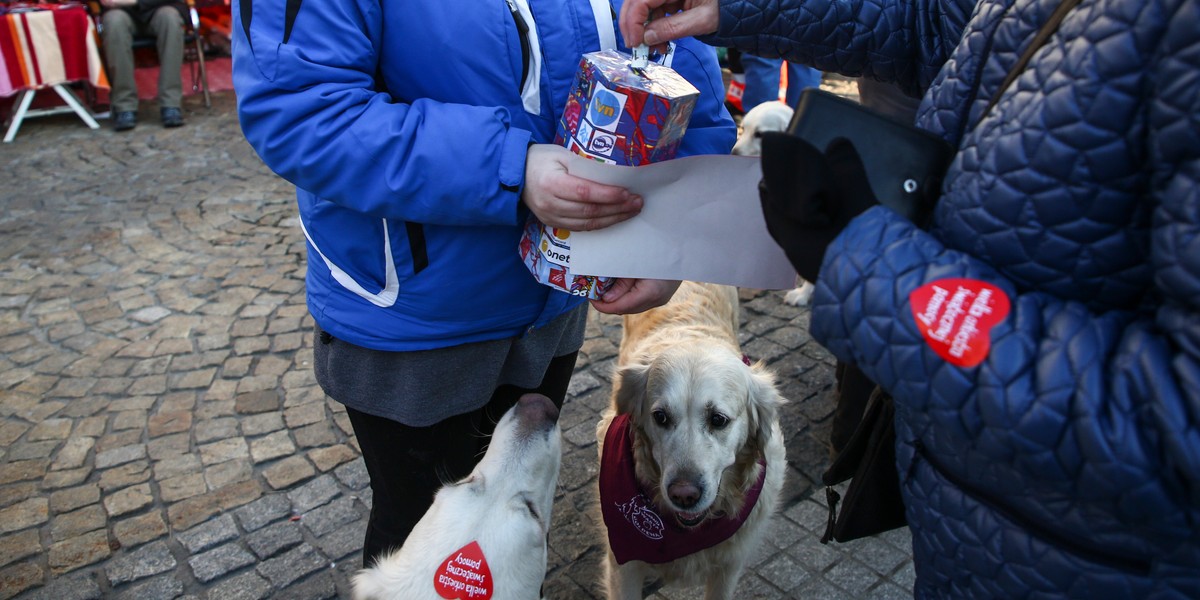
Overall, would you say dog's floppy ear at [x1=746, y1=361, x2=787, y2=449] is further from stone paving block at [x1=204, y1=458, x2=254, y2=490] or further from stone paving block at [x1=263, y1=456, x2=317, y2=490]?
stone paving block at [x1=204, y1=458, x2=254, y2=490]

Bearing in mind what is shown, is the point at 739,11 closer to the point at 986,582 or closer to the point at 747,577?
the point at 986,582

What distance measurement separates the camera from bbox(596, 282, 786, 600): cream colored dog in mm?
2734

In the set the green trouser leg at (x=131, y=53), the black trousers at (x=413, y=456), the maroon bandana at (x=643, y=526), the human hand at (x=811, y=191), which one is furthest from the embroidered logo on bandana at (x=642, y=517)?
the green trouser leg at (x=131, y=53)

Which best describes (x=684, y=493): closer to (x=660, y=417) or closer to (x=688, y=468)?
(x=688, y=468)

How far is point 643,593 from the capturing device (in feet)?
10.7

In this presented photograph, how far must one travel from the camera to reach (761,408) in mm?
2934

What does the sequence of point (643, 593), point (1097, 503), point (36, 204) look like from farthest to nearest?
point (36, 204)
point (643, 593)
point (1097, 503)

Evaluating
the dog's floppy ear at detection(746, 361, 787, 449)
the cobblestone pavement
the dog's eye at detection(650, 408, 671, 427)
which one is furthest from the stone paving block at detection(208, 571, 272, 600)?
the dog's floppy ear at detection(746, 361, 787, 449)

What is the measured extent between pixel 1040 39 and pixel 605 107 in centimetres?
74

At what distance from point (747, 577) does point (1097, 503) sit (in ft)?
7.86

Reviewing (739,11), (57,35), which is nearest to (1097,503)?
(739,11)

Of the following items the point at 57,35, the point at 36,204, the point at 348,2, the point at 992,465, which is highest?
the point at 348,2

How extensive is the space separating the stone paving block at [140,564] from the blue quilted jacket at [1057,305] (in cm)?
294

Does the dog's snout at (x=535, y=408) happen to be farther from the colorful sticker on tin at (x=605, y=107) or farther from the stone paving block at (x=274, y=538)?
the stone paving block at (x=274, y=538)
